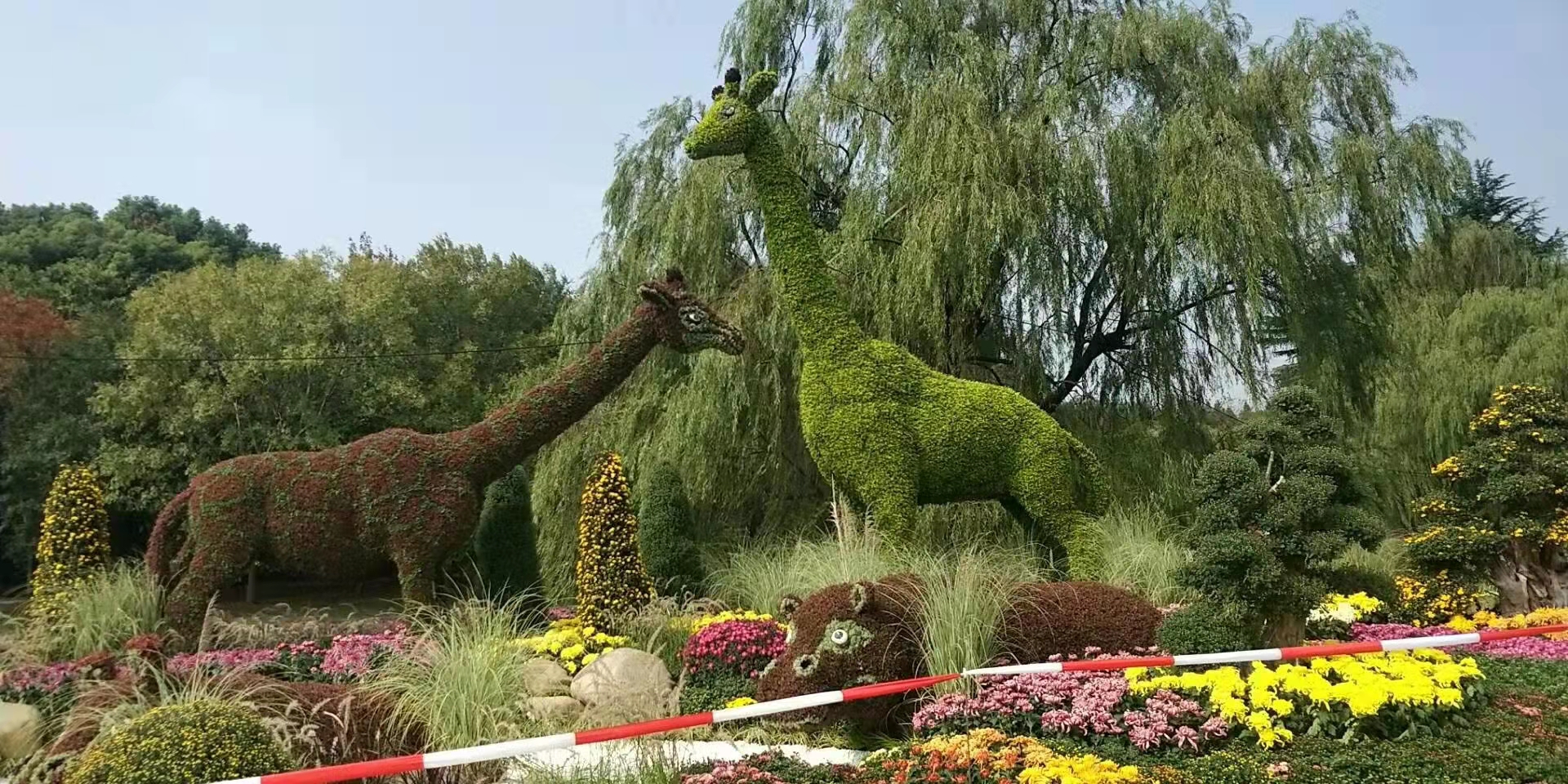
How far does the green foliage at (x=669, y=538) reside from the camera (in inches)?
331

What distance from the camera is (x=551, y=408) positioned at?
290 inches

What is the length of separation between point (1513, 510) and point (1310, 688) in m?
5.51

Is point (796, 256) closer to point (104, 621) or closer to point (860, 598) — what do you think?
point (860, 598)

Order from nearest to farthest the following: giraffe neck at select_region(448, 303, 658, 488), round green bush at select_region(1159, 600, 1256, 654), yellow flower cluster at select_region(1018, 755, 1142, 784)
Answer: yellow flower cluster at select_region(1018, 755, 1142, 784), round green bush at select_region(1159, 600, 1256, 654), giraffe neck at select_region(448, 303, 658, 488)

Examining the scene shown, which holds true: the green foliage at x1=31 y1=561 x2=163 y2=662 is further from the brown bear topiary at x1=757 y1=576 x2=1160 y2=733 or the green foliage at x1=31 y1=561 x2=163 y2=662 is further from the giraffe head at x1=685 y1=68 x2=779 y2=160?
the giraffe head at x1=685 y1=68 x2=779 y2=160

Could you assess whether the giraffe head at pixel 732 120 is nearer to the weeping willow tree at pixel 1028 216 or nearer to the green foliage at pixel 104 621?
the weeping willow tree at pixel 1028 216

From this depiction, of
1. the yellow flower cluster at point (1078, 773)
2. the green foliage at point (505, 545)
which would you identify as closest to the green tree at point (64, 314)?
the green foliage at point (505, 545)

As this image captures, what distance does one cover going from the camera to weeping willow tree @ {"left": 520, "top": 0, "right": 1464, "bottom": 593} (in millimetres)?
9992

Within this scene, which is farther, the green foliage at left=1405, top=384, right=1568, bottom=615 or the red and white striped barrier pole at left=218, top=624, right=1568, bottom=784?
the green foliage at left=1405, top=384, right=1568, bottom=615

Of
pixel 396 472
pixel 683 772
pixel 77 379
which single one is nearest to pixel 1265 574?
pixel 683 772

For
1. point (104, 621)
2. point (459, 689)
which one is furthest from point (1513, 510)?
point (104, 621)

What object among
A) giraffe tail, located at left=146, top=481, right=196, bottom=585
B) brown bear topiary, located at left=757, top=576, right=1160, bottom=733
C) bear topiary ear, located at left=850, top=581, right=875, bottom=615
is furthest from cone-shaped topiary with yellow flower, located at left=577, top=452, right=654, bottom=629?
giraffe tail, located at left=146, top=481, right=196, bottom=585

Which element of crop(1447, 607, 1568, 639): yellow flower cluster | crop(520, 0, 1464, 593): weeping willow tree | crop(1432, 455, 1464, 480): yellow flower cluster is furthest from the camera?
crop(520, 0, 1464, 593): weeping willow tree

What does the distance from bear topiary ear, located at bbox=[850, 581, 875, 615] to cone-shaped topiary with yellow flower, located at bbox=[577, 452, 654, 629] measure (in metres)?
2.69
